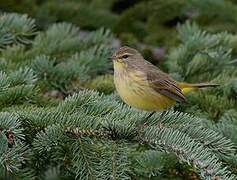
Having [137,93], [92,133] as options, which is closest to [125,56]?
[137,93]

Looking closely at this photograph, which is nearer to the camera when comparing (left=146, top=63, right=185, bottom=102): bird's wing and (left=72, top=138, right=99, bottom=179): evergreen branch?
(left=72, top=138, right=99, bottom=179): evergreen branch

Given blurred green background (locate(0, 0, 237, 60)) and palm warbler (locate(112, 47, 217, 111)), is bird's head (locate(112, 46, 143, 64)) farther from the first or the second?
blurred green background (locate(0, 0, 237, 60))

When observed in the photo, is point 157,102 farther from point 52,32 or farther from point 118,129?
point 52,32

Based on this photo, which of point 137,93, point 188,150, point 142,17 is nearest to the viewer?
point 188,150

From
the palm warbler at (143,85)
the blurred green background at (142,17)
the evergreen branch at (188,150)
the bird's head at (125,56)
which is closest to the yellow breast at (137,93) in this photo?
the palm warbler at (143,85)

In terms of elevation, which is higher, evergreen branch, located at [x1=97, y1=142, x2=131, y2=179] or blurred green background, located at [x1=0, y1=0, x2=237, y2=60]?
evergreen branch, located at [x1=97, y1=142, x2=131, y2=179]

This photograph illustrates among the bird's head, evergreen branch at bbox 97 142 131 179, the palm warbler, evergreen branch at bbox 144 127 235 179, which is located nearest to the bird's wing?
the palm warbler

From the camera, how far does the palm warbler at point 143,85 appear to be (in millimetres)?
3219

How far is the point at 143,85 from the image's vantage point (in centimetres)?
337

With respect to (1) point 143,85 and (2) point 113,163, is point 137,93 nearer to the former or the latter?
(1) point 143,85

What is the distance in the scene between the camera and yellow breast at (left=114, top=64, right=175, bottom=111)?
319cm

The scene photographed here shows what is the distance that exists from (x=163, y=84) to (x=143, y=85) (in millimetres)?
111

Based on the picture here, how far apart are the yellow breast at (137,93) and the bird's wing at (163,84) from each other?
0.03 metres

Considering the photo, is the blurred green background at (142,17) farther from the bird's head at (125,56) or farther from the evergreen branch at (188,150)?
the evergreen branch at (188,150)
